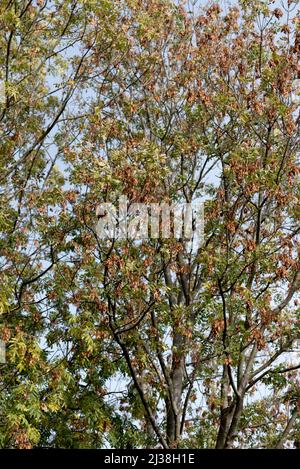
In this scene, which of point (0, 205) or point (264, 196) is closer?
point (0, 205)

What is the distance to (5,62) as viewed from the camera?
13344mm

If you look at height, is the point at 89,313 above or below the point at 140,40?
below

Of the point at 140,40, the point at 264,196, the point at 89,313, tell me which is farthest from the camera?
the point at 140,40

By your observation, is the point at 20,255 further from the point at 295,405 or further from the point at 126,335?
the point at 295,405

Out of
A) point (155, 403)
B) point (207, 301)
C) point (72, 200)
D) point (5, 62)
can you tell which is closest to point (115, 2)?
point (5, 62)

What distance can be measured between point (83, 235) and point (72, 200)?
2.21 feet

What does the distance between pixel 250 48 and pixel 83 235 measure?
5.78 metres

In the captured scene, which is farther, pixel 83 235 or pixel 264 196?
pixel 264 196

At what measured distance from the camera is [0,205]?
43.2 feet
